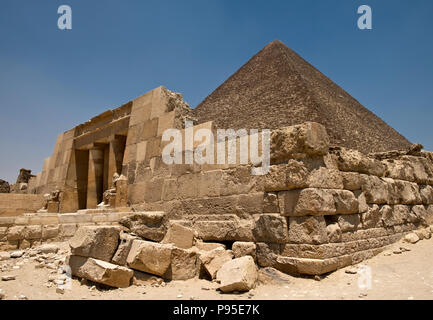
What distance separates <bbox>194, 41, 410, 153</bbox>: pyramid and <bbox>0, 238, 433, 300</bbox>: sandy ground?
48190 millimetres

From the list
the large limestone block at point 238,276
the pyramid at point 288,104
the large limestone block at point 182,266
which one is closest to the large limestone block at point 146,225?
the large limestone block at point 182,266

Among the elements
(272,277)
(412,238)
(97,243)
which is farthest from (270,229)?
(412,238)

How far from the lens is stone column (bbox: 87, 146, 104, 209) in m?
10.1

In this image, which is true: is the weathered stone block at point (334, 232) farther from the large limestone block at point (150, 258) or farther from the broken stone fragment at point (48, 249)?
the broken stone fragment at point (48, 249)

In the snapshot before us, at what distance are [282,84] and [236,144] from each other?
59.5 meters

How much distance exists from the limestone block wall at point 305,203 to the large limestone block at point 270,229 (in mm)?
13

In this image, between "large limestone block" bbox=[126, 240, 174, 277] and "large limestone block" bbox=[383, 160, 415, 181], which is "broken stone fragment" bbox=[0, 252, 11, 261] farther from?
"large limestone block" bbox=[383, 160, 415, 181]

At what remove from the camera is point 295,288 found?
379cm

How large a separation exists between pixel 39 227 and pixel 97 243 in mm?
1930

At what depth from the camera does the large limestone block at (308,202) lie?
4047 mm

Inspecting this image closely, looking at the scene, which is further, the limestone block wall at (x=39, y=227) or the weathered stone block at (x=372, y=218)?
the limestone block wall at (x=39, y=227)

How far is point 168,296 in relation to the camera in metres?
3.80
